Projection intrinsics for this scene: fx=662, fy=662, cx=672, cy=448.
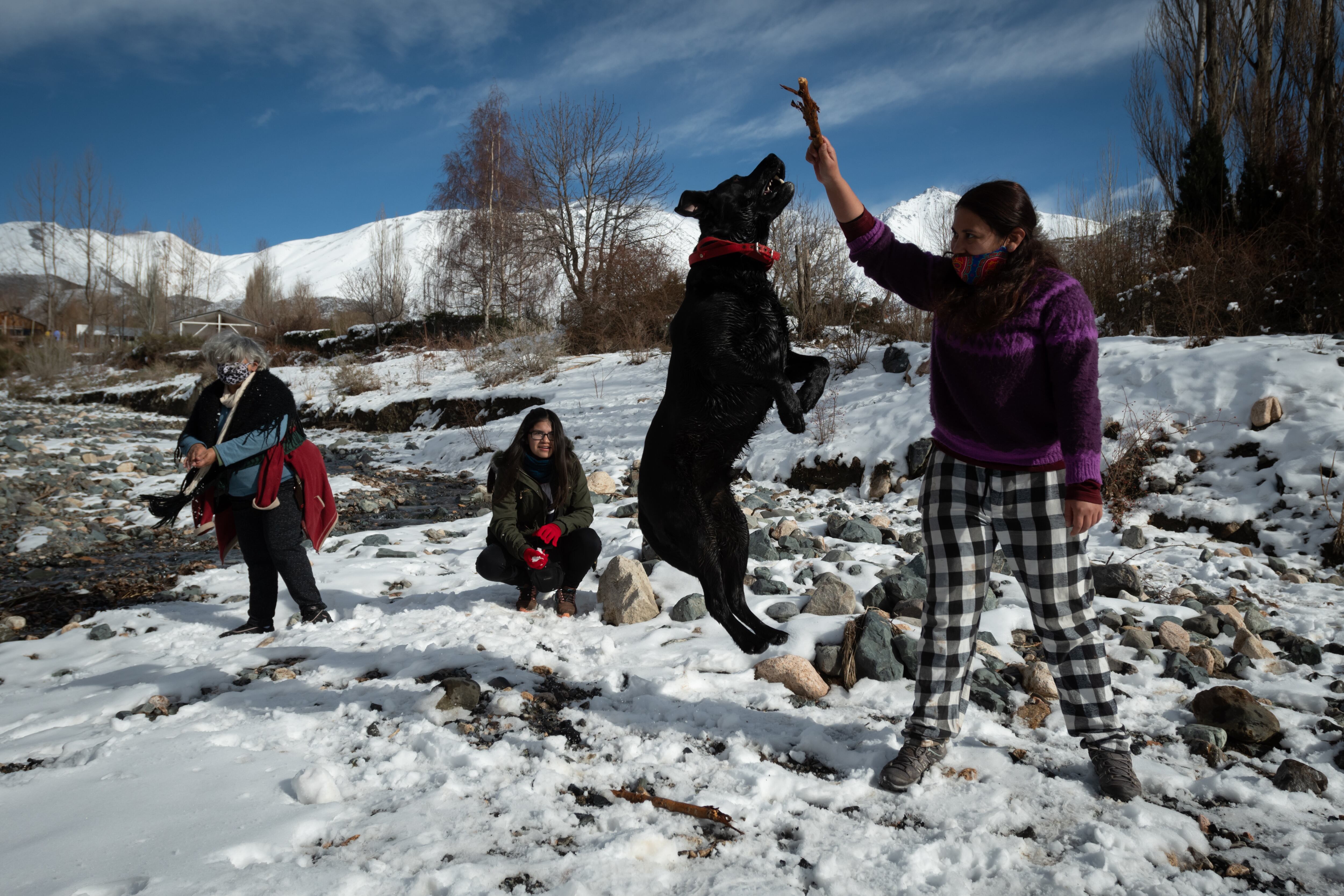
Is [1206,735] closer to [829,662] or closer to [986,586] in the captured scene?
[986,586]

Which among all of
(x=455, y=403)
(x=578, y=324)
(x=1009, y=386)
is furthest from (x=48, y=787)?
(x=578, y=324)

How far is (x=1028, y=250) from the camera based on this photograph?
1.93m

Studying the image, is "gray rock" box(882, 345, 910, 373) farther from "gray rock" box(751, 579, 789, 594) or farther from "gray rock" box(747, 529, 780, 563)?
"gray rock" box(751, 579, 789, 594)

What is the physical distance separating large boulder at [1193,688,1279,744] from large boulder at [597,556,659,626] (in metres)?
2.37

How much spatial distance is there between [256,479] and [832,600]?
3114 millimetres

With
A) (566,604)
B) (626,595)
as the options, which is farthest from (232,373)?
(626,595)

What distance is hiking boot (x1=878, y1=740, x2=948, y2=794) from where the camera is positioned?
206cm

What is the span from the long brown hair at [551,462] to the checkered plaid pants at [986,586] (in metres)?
2.27

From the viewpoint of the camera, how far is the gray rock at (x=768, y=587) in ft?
12.5

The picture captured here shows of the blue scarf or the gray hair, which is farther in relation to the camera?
the blue scarf

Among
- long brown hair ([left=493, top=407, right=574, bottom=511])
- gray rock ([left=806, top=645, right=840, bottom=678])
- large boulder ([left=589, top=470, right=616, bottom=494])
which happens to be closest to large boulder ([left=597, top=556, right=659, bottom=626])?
long brown hair ([left=493, top=407, right=574, bottom=511])

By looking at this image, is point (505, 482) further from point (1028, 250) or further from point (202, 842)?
point (1028, 250)

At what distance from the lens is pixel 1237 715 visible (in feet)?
7.61

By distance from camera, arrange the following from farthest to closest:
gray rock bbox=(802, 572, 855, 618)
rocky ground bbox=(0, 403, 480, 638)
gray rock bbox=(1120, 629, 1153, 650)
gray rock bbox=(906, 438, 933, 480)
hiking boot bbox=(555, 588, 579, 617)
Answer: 1. gray rock bbox=(906, 438, 933, 480)
2. rocky ground bbox=(0, 403, 480, 638)
3. hiking boot bbox=(555, 588, 579, 617)
4. gray rock bbox=(802, 572, 855, 618)
5. gray rock bbox=(1120, 629, 1153, 650)
